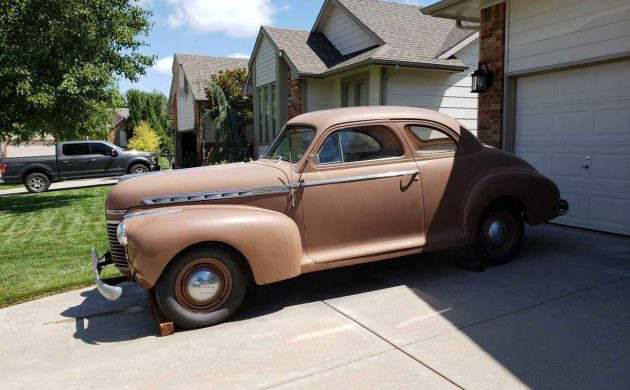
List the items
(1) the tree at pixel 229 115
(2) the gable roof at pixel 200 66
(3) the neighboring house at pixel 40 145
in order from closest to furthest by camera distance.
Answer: (1) the tree at pixel 229 115 < (2) the gable roof at pixel 200 66 < (3) the neighboring house at pixel 40 145

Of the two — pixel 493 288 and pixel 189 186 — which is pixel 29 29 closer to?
pixel 189 186

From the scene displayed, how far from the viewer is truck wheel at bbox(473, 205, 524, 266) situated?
219 inches

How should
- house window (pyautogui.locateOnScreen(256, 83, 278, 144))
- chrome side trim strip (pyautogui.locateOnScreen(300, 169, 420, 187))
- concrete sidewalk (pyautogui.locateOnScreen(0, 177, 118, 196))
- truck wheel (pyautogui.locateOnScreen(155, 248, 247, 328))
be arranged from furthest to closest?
concrete sidewalk (pyautogui.locateOnScreen(0, 177, 118, 196)), house window (pyautogui.locateOnScreen(256, 83, 278, 144)), chrome side trim strip (pyautogui.locateOnScreen(300, 169, 420, 187)), truck wheel (pyautogui.locateOnScreen(155, 248, 247, 328))

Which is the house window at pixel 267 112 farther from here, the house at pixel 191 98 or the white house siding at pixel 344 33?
→ the house at pixel 191 98

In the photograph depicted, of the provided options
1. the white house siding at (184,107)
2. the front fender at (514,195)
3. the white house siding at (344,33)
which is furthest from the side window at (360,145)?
the white house siding at (184,107)

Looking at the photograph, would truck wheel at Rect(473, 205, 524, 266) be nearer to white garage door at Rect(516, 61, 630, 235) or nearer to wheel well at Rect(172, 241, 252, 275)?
white garage door at Rect(516, 61, 630, 235)

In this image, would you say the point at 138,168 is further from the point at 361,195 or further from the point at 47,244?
the point at 361,195

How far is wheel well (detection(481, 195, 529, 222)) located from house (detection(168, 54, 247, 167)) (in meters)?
20.5

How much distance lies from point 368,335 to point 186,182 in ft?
6.89

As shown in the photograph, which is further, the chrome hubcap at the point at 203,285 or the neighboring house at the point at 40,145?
the neighboring house at the point at 40,145

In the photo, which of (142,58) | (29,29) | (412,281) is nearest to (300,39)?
(142,58)

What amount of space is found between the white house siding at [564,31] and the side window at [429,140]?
116 inches

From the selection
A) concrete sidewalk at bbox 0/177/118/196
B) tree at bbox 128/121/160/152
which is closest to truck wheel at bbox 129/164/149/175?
concrete sidewalk at bbox 0/177/118/196

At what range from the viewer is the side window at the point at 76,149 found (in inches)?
746
